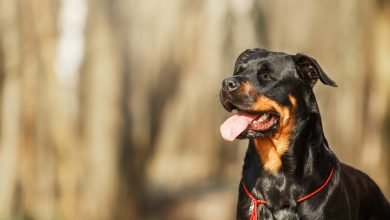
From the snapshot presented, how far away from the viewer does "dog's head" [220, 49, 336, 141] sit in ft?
17.7

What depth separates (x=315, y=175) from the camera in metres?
5.54

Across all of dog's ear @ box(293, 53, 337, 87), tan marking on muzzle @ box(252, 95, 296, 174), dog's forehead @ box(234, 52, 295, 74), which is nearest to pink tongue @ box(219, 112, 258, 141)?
tan marking on muzzle @ box(252, 95, 296, 174)

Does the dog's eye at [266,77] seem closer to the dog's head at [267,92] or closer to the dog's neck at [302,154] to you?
the dog's head at [267,92]

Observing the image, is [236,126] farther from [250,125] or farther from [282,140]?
[282,140]

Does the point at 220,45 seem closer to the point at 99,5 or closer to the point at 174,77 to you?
the point at 174,77

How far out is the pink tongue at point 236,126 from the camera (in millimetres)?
5434

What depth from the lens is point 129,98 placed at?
30.2ft

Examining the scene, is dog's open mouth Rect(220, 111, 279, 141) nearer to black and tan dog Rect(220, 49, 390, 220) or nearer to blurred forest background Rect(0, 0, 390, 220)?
black and tan dog Rect(220, 49, 390, 220)

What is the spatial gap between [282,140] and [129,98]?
387cm

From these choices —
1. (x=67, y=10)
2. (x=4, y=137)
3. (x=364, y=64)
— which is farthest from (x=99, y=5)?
(x=364, y=64)

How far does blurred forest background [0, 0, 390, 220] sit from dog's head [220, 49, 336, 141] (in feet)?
11.9

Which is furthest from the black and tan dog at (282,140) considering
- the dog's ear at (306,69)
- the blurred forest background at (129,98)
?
the blurred forest background at (129,98)

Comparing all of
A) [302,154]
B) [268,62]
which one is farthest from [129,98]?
[302,154]

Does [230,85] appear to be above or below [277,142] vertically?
above
